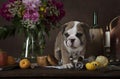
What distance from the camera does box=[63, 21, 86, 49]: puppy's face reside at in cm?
120

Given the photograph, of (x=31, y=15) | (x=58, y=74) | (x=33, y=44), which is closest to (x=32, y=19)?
(x=31, y=15)

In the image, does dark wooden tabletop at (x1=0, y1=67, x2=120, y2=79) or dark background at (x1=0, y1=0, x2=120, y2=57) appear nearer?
dark wooden tabletop at (x1=0, y1=67, x2=120, y2=79)

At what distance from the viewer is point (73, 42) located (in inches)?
47.2

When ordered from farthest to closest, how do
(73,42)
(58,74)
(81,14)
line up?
(81,14), (73,42), (58,74)

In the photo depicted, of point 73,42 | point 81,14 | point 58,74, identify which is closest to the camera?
point 58,74

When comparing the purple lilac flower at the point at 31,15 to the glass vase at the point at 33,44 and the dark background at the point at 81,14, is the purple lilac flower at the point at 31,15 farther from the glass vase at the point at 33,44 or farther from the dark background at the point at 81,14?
the dark background at the point at 81,14

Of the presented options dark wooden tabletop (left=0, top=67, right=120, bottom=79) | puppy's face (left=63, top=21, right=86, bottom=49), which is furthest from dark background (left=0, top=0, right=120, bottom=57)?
dark wooden tabletop (left=0, top=67, right=120, bottom=79)

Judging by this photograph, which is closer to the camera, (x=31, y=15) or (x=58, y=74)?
(x=58, y=74)

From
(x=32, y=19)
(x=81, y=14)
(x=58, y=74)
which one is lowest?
(x=58, y=74)

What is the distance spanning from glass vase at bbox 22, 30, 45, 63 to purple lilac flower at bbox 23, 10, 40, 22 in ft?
0.21

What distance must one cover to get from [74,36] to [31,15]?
0.68ft

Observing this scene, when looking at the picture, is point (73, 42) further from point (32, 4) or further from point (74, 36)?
point (32, 4)

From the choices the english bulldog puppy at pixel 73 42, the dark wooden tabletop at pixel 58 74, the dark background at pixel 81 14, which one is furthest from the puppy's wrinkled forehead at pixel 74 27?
the dark background at pixel 81 14

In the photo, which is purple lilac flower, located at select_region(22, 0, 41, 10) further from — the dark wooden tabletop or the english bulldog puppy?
the dark wooden tabletop
